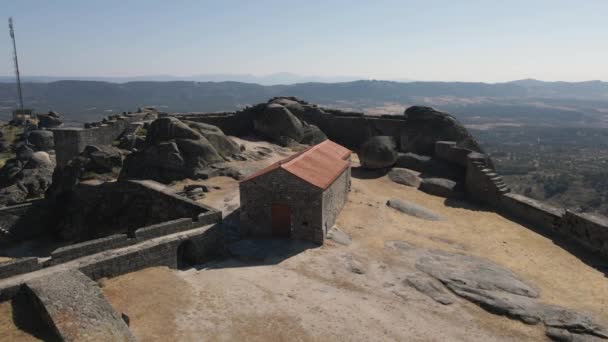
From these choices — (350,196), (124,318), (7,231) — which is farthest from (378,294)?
(7,231)

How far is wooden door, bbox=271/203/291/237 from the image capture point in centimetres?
1686

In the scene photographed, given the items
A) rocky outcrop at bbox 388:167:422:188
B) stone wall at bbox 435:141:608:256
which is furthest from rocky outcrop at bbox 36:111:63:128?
stone wall at bbox 435:141:608:256

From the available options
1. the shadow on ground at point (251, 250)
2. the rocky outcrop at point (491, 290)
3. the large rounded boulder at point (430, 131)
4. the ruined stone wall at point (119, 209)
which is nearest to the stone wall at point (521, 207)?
the large rounded boulder at point (430, 131)

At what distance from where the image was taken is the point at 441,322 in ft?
38.7

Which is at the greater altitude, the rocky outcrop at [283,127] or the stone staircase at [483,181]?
the rocky outcrop at [283,127]

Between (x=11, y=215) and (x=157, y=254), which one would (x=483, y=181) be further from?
(x=11, y=215)

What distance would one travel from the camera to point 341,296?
12.7m

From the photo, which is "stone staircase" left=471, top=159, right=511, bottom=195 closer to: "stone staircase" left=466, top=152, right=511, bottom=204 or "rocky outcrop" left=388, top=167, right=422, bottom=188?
"stone staircase" left=466, top=152, right=511, bottom=204

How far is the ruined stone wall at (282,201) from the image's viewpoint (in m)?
16.4

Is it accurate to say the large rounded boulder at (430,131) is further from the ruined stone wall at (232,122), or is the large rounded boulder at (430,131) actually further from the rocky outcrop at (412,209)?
the ruined stone wall at (232,122)

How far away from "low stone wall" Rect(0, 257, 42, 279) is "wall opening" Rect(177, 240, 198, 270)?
4.33 metres

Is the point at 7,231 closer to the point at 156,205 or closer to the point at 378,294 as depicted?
the point at 156,205

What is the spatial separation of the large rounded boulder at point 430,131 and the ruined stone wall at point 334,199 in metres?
11.5

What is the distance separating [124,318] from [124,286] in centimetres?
213
